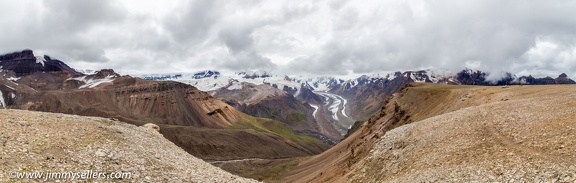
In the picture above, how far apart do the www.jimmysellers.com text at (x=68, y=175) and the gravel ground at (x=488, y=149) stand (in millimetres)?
22593

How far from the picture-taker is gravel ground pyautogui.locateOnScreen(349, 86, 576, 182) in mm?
23016

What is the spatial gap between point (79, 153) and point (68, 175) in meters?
4.05

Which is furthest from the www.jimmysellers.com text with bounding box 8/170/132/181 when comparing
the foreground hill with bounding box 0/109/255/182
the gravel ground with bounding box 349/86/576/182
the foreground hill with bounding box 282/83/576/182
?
the foreground hill with bounding box 282/83/576/182

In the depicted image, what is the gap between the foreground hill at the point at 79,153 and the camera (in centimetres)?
2211

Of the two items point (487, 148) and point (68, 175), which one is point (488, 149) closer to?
point (487, 148)

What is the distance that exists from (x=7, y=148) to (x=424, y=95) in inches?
3910

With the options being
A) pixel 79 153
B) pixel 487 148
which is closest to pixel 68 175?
pixel 79 153

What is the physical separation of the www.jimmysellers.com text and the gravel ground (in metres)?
22.6

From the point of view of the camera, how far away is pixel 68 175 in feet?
70.9

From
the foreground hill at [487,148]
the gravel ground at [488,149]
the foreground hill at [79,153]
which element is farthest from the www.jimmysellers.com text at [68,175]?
the foreground hill at [487,148]

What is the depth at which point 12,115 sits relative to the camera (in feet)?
104

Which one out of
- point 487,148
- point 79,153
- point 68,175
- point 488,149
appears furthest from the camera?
point 487,148

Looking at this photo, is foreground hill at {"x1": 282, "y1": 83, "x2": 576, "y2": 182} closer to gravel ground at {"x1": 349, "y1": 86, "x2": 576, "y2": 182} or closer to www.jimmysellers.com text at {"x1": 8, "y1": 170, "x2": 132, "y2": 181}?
gravel ground at {"x1": 349, "y1": 86, "x2": 576, "y2": 182}

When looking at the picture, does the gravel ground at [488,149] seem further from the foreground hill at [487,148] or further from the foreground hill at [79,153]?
the foreground hill at [79,153]
